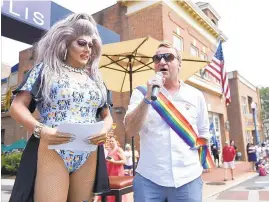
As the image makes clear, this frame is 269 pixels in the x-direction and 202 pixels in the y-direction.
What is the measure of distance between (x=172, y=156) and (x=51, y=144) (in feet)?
A: 2.66

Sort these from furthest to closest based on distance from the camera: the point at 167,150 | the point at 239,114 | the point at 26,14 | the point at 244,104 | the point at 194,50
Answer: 1. the point at 244,104
2. the point at 239,114
3. the point at 194,50
4. the point at 26,14
5. the point at 167,150

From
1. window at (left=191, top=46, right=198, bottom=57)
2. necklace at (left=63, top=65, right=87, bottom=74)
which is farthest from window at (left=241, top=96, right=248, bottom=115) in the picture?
necklace at (left=63, top=65, right=87, bottom=74)

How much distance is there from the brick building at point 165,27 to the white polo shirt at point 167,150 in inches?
396

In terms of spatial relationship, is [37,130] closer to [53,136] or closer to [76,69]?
[53,136]

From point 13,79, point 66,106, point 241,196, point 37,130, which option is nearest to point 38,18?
point 66,106

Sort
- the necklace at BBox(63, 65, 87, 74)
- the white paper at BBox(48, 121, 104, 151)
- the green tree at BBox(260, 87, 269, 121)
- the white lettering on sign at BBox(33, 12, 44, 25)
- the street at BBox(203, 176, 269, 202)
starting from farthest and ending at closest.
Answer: the green tree at BBox(260, 87, 269, 121), the street at BBox(203, 176, 269, 202), the white lettering on sign at BBox(33, 12, 44, 25), the necklace at BBox(63, 65, 87, 74), the white paper at BBox(48, 121, 104, 151)

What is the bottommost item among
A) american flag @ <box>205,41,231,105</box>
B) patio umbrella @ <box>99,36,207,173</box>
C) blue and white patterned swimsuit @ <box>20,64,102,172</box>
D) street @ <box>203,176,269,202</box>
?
street @ <box>203,176,269,202</box>

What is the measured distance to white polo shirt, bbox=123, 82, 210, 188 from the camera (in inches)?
67.1

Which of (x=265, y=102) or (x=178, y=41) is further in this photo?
(x=265, y=102)

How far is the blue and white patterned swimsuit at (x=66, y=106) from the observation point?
1492mm

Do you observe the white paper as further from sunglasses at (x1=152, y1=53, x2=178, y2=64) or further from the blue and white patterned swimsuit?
A: sunglasses at (x1=152, y1=53, x2=178, y2=64)

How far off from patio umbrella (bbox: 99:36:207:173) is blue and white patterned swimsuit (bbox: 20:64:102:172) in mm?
2467

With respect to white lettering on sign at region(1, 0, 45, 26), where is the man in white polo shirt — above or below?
below

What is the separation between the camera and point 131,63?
4.66 metres
